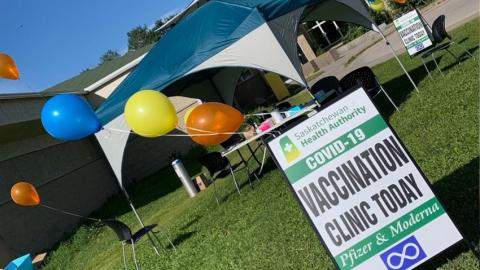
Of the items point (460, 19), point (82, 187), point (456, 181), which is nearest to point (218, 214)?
point (456, 181)

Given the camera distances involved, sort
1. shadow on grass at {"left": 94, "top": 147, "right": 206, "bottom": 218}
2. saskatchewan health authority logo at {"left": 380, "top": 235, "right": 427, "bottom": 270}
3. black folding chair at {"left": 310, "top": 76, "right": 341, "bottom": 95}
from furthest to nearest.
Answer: shadow on grass at {"left": 94, "top": 147, "right": 206, "bottom": 218} → black folding chair at {"left": 310, "top": 76, "right": 341, "bottom": 95} → saskatchewan health authority logo at {"left": 380, "top": 235, "right": 427, "bottom": 270}

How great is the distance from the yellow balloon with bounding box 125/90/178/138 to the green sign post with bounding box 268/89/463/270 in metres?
3.05

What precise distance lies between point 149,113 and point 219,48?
310 cm

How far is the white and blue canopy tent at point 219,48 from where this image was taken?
8.98 m

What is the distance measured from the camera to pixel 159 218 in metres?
12.9

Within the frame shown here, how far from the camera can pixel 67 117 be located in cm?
742

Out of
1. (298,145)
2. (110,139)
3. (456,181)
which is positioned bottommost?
(456,181)

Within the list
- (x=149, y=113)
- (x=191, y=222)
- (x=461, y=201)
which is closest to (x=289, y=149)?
(x=461, y=201)

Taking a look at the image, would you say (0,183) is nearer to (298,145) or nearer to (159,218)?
(159,218)

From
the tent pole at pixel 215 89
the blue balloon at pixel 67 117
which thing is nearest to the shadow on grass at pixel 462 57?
the blue balloon at pixel 67 117

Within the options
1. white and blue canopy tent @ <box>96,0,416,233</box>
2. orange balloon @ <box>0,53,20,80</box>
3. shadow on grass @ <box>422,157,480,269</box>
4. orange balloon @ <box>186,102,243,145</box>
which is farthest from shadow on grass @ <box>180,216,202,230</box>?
shadow on grass @ <box>422,157,480,269</box>

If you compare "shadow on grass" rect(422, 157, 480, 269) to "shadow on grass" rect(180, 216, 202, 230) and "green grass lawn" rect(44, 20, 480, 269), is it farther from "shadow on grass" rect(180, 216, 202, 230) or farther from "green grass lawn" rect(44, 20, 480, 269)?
"shadow on grass" rect(180, 216, 202, 230)

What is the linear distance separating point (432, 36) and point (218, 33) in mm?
4802

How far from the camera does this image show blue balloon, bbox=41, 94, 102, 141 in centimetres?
744
